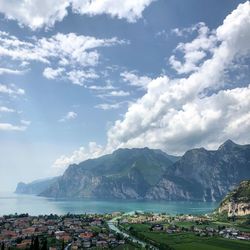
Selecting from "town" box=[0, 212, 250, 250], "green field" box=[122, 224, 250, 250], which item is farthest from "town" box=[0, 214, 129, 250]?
"green field" box=[122, 224, 250, 250]

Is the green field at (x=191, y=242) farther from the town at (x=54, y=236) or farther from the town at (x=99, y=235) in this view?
the town at (x=54, y=236)

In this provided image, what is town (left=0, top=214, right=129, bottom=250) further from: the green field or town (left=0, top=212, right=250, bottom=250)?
the green field

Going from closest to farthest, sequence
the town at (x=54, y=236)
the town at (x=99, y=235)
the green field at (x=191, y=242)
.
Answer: the town at (x=54, y=236)
the town at (x=99, y=235)
the green field at (x=191, y=242)

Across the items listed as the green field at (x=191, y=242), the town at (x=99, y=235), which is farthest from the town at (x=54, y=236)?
the green field at (x=191, y=242)

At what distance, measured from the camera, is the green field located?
126000 millimetres

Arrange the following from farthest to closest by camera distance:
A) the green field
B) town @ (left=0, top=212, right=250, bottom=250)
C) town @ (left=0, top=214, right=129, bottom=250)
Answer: the green field < town @ (left=0, top=212, right=250, bottom=250) < town @ (left=0, top=214, right=129, bottom=250)

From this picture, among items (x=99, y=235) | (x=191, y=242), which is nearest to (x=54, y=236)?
(x=99, y=235)

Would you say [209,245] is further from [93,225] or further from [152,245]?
[93,225]

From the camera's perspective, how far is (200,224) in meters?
194

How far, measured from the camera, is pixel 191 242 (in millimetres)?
136125

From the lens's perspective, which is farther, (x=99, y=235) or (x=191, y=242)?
(x=99, y=235)

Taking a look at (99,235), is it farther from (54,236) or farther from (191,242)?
(191,242)

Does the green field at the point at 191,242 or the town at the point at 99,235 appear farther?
the green field at the point at 191,242

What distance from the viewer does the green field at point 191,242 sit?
12600 centimetres
